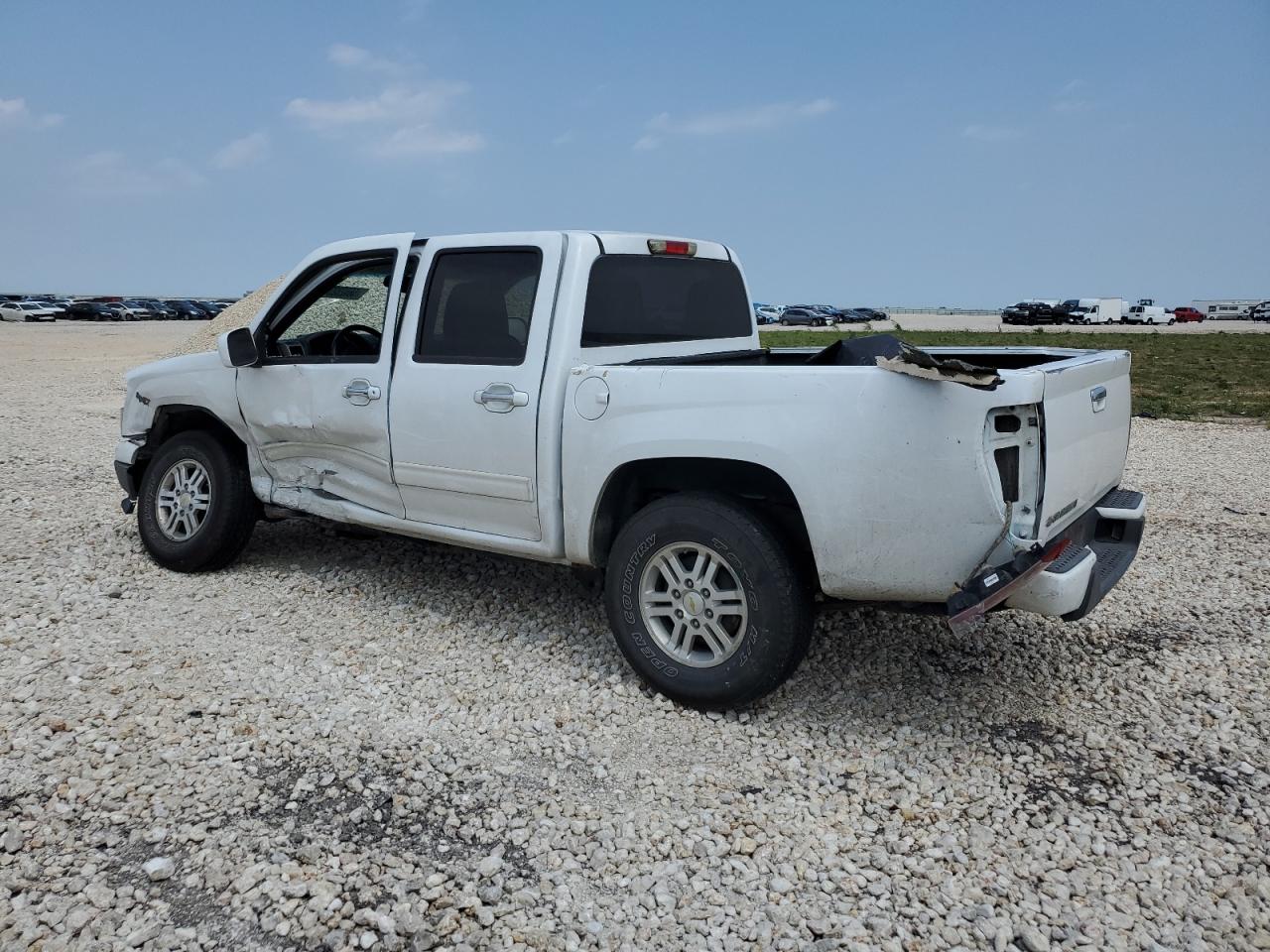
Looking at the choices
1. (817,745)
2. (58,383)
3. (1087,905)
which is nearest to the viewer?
(1087,905)

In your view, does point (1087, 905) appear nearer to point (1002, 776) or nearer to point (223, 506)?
point (1002, 776)

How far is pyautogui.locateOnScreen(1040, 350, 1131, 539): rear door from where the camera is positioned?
11.5 feet

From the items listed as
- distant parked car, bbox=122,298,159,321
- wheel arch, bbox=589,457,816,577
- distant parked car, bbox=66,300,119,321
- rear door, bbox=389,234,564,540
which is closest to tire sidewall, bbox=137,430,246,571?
rear door, bbox=389,234,564,540

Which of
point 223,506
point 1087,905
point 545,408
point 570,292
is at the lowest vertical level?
point 1087,905

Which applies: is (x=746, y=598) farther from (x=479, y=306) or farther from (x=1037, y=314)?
(x=1037, y=314)

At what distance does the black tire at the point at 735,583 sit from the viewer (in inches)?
147

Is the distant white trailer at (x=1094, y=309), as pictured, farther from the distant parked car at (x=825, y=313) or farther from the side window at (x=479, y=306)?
the side window at (x=479, y=306)

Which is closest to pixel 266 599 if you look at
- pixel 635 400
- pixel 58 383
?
pixel 635 400

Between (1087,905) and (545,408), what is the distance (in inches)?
107

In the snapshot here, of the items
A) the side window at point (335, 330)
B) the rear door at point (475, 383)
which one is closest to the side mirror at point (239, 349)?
the side window at point (335, 330)

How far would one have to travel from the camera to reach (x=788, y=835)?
3260 mm

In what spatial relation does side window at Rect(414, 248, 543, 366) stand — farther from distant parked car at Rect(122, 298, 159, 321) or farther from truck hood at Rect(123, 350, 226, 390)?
distant parked car at Rect(122, 298, 159, 321)

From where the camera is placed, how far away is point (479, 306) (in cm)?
468

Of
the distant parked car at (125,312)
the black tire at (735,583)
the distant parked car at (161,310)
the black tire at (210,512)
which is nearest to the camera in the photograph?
the black tire at (735,583)
